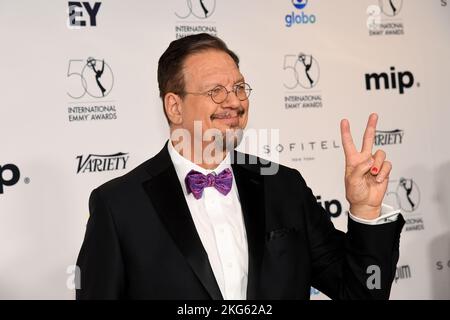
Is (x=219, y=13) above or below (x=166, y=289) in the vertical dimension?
above

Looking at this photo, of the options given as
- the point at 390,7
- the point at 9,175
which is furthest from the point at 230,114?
the point at 390,7

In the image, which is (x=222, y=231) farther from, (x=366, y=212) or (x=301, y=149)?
(x=301, y=149)

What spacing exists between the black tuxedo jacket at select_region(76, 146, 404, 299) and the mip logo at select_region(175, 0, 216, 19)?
1.91m

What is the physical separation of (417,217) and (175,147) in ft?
8.54

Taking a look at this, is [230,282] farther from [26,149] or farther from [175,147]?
[26,149]

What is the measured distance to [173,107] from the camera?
7.61 feet

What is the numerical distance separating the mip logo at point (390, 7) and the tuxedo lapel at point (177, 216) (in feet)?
8.90

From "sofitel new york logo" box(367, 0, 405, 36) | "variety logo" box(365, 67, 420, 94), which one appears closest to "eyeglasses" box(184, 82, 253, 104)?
"variety logo" box(365, 67, 420, 94)

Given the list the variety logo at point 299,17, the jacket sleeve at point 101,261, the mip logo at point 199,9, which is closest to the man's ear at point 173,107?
the jacket sleeve at point 101,261

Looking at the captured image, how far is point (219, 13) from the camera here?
3.95 meters

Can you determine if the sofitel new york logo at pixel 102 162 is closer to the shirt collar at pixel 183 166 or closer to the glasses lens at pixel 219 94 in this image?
the shirt collar at pixel 183 166

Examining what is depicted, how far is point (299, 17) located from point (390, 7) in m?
0.72

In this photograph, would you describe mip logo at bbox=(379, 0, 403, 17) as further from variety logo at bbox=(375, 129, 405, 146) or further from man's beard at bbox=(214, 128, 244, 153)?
man's beard at bbox=(214, 128, 244, 153)
